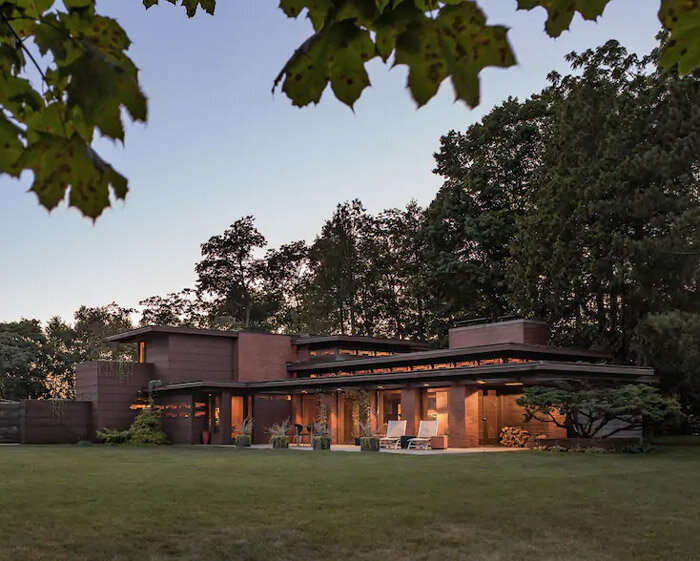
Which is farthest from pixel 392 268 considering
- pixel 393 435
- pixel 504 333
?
pixel 393 435

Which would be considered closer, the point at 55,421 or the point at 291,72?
the point at 291,72

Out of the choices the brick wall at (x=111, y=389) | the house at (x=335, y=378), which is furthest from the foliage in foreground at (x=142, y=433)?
the brick wall at (x=111, y=389)

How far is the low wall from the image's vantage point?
31938 millimetres

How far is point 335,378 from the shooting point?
28547 mm

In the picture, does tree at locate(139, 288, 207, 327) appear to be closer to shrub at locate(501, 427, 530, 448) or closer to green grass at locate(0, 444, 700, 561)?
shrub at locate(501, 427, 530, 448)

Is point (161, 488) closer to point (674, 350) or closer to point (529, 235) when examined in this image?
point (674, 350)

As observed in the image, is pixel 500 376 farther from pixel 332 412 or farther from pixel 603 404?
pixel 332 412

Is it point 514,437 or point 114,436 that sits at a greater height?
point 514,437

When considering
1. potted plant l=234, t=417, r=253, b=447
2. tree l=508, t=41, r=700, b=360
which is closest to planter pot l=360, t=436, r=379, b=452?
potted plant l=234, t=417, r=253, b=447

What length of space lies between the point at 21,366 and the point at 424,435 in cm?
2838

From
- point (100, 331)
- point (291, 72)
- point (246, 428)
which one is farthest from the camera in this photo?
point (100, 331)

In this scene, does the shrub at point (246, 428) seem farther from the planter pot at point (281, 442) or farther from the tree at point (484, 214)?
the tree at point (484, 214)

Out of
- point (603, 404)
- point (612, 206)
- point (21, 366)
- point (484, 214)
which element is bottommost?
point (603, 404)

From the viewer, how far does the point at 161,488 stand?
1230cm
